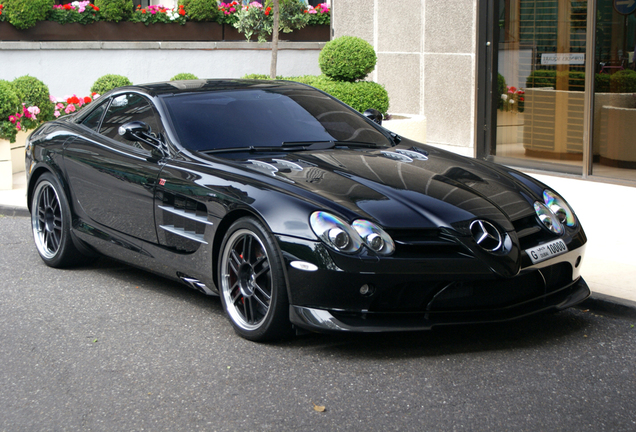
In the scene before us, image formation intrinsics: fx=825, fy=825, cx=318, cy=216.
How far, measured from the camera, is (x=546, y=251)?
4.54 meters

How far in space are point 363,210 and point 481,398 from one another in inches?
44.7

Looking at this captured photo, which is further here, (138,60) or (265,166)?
(138,60)

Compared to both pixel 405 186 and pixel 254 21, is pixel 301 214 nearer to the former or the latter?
pixel 405 186

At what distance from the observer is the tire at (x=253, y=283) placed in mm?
4398

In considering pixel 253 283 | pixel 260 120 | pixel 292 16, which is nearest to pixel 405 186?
pixel 253 283

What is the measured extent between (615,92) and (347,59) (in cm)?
364

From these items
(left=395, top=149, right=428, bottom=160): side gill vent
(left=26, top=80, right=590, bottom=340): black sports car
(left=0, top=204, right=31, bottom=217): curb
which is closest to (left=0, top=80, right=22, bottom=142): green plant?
(left=0, top=204, right=31, bottom=217): curb

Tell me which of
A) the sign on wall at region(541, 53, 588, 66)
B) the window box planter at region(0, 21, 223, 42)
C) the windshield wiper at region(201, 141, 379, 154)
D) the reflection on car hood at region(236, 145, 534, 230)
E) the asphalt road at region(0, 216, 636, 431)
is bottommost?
the asphalt road at region(0, 216, 636, 431)

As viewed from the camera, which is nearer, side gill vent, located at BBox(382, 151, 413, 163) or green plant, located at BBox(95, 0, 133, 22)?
side gill vent, located at BBox(382, 151, 413, 163)

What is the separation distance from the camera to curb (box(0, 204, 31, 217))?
9.13 m

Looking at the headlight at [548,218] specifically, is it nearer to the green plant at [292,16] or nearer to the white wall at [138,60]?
the white wall at [138,60]

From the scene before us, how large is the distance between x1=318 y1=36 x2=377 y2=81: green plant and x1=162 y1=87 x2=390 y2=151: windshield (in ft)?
18.0

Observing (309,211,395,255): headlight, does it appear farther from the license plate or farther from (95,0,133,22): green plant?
(95,0,133,22): green plant

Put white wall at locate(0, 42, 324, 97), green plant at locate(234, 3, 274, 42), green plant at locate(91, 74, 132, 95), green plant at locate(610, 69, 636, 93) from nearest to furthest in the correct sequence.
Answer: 1. green plant at locate(610, 69, 636, 93)
2. green plant at locate(91, 74, 132, 95)
3. white wall at locate(0, 42, 324, 97)
4. green plant at locate(234, 3, 274, 42)
